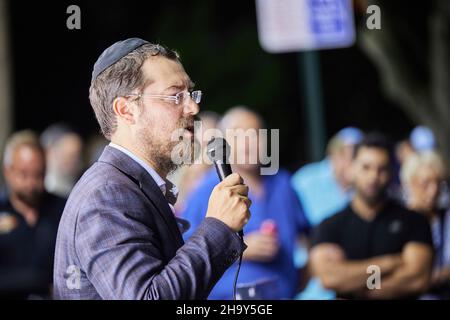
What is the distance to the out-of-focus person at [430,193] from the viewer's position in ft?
22.7

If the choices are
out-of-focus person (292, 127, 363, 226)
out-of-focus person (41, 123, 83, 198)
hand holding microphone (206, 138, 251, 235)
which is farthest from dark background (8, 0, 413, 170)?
hand holding microphone (206, 138, 251, 235)

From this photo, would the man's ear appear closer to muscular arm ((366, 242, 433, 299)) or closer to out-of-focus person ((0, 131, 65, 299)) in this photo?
out-of-focus person ((0, 131, 65, 299))

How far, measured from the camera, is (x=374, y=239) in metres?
5.93

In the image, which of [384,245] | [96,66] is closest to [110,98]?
[96,66]

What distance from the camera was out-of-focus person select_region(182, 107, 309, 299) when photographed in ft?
13.6

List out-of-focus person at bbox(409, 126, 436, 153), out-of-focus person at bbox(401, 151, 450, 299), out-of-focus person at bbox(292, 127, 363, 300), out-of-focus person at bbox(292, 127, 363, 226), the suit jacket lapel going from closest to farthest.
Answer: the suit jacket lapel, out-of-focus person at bbox(401, 151, 450, 299), out-of-focus person at bbox(292, 127, 363, 300), out-of-focus person at bbox(292, 127, 363, 226), out-of-focus person at bbox(409, 126, 436, 153)

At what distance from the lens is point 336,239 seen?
600 centimetres

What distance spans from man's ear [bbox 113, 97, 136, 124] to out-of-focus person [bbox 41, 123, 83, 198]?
4.32 m

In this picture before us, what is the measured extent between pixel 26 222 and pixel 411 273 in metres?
2.19

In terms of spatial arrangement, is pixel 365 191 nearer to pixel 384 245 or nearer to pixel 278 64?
pixel 384 245

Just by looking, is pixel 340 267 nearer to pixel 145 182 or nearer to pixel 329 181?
pixel 329 181

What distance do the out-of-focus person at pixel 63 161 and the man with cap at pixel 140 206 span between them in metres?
4.30

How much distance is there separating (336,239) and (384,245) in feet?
0.99
